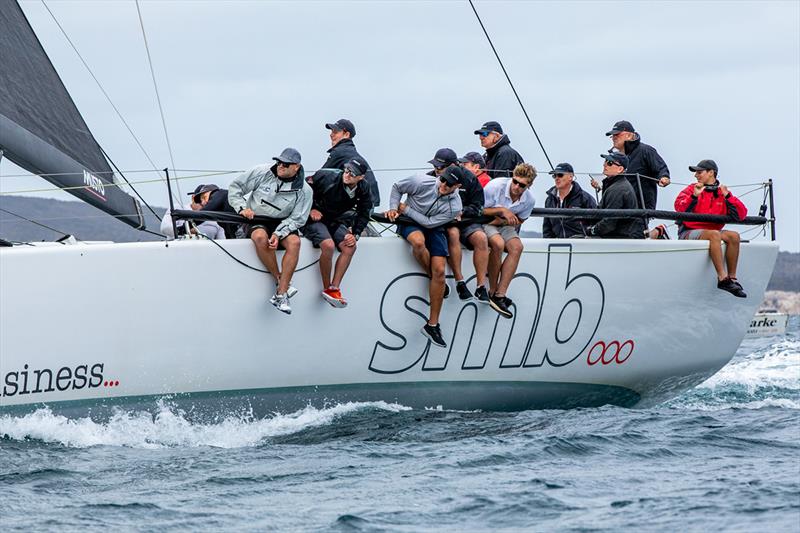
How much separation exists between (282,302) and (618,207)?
294 centimetres

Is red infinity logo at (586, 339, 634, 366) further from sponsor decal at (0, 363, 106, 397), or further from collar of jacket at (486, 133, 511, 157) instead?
sponsor decal at (0, 363, 106, 397)

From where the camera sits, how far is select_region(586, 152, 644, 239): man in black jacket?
9117 millimetres

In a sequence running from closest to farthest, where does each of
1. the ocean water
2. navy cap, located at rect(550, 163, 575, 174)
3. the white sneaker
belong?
the ocean water < the white sneaker < navy cap, located at rect(550, 163, 575, 174)

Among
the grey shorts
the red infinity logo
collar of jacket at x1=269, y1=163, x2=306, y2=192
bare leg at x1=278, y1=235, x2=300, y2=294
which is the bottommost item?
the red infinity logo

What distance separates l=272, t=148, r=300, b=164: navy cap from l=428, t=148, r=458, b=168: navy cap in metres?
1.02

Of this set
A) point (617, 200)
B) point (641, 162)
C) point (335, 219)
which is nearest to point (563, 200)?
point (617, 200)

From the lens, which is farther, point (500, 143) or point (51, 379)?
point (500, 143)

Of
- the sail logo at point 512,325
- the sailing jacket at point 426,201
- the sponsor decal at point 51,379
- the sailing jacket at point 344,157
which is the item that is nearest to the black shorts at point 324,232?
the sailing jacket at point 344,157

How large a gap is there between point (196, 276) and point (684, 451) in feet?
10.0

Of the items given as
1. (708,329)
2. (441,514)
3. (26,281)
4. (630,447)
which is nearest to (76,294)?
(26,281)

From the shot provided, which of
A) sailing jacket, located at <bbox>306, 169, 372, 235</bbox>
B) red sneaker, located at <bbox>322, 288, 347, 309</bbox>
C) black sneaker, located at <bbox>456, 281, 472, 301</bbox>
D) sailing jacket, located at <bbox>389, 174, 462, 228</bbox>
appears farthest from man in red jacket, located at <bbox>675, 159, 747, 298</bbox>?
red sneaker, located at <bbox>322, 288, 347, 309</bbox>

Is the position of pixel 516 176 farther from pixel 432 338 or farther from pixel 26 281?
pixel 26 281

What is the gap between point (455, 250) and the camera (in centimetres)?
813

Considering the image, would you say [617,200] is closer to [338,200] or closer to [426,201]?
[426,201]
